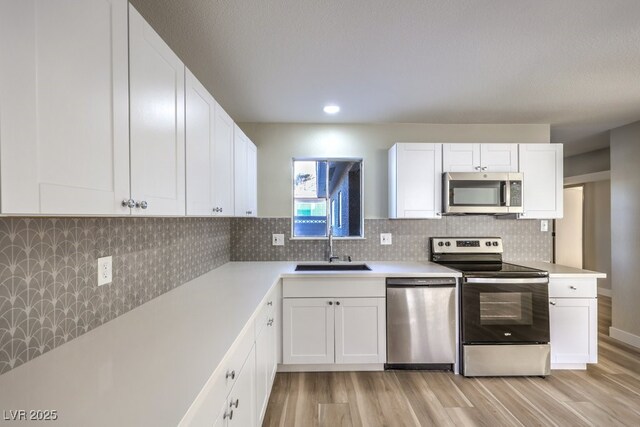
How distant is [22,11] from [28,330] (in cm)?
91

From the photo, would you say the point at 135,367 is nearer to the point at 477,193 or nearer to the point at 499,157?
the point at 477,193

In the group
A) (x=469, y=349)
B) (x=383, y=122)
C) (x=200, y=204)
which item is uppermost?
(x=383, y=122)

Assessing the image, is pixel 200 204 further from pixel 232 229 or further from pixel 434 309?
pixel 434 309

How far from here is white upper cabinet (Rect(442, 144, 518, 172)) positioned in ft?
9.57

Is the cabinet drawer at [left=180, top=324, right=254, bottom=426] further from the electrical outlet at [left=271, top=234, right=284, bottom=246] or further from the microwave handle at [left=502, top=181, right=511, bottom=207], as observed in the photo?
the microwave handle at [left=502, top=181, right=511, bottom=207]

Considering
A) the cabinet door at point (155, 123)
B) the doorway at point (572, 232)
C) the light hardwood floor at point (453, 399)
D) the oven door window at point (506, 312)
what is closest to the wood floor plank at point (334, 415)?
the light hardwood floor at point (453, 399)

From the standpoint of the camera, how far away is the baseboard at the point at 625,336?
10.4 ft

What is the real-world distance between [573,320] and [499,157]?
158cm

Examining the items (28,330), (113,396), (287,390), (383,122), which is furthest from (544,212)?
(28,330)

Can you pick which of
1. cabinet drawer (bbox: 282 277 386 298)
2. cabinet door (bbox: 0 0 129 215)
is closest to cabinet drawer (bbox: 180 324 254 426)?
cabinet door (bbox: 0 0 129 215)

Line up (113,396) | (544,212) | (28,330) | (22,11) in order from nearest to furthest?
(22,11), (113,396), (28,330), (544,212)

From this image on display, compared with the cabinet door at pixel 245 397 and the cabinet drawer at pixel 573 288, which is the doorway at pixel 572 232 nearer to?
the cabinet drawer at pixel 573 288

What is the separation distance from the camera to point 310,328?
258 cm

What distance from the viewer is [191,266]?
221 centimetres
